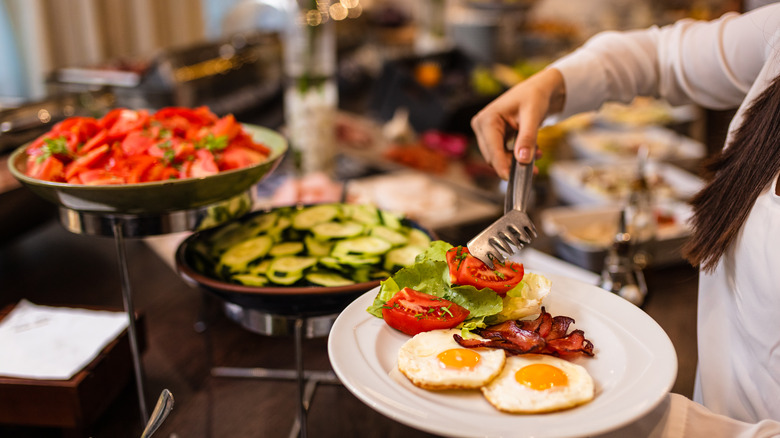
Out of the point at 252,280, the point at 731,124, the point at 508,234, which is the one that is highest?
the point at 731,124

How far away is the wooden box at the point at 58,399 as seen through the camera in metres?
1.14

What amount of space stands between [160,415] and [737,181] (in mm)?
997

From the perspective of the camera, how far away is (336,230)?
123cm

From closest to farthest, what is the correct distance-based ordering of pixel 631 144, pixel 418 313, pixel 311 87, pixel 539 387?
pixel 539 387 → pixel 418 313 → pixel 311 87 → pixel 631 144

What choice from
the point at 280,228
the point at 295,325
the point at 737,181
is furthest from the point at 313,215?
the point at 737,181

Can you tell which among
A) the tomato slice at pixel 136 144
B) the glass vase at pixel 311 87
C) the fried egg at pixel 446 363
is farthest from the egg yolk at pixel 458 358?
the glass vase at pixel 311 87

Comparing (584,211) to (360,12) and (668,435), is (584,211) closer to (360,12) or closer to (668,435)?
(668,435)

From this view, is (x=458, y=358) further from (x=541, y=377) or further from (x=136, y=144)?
(x=136, y=144)

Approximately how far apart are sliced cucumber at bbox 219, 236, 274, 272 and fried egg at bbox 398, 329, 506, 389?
44 cm

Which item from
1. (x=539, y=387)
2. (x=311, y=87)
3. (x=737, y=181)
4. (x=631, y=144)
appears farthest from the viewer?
(x=631, y=144)

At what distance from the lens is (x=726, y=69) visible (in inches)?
49.4

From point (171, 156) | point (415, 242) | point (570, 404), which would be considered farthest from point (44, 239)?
point (570, 404)

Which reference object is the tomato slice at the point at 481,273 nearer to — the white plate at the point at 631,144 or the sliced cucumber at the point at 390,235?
the sliced cucumber at the point at 390,235

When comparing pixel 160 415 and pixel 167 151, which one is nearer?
pixel 160 415
